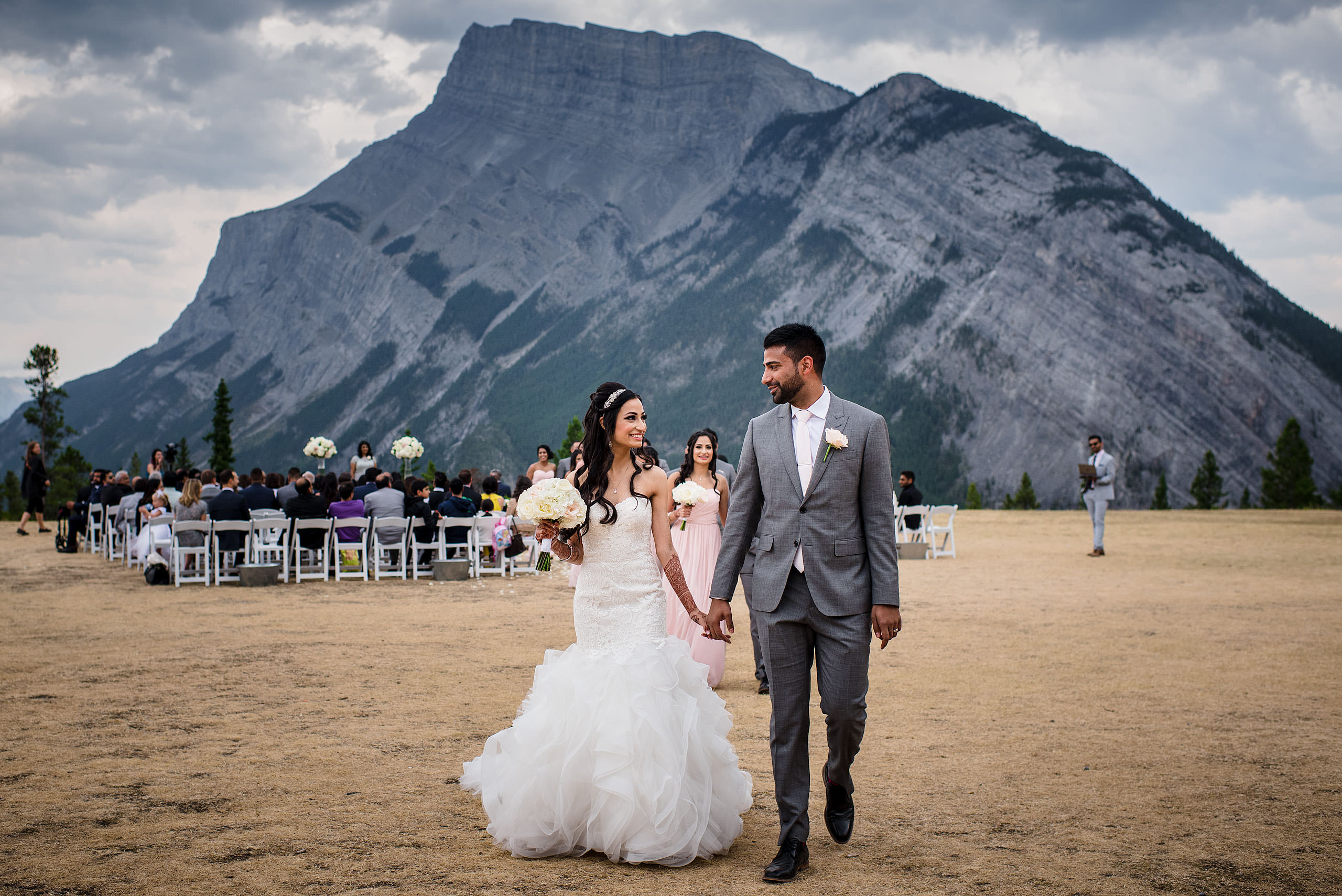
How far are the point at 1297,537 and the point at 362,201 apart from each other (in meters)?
186

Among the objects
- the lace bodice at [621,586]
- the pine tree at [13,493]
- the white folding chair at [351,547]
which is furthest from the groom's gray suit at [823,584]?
the pine tree at [13,493]

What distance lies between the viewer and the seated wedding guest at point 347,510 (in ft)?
49.8

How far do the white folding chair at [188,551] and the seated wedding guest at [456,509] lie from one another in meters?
3.32

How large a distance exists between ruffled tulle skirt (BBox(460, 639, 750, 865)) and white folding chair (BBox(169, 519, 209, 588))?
11171 mm

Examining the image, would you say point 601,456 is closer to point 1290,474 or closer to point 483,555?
point 483,555

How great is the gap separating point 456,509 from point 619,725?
39.2ft

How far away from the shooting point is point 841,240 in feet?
445

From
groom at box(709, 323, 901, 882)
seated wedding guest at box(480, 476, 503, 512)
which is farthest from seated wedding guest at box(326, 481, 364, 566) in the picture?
groom at box(709, 323, 901, 882)

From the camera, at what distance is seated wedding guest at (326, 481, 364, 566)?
15172 millimetres

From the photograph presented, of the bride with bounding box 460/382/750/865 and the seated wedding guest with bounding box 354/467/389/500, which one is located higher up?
the seated wedding guest with bounding box 354/467/389/500

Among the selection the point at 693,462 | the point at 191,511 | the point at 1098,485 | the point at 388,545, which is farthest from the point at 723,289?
the point at 693,462

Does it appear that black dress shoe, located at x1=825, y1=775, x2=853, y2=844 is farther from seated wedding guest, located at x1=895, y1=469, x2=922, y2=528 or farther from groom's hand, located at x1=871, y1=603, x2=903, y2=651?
seated wedding guest, located at x1=895, y1=469, x2=922, y2=528

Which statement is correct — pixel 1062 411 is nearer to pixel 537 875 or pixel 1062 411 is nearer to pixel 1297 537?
pixel 1297 537

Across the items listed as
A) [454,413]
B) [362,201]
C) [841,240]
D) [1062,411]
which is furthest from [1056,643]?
[362,201]
